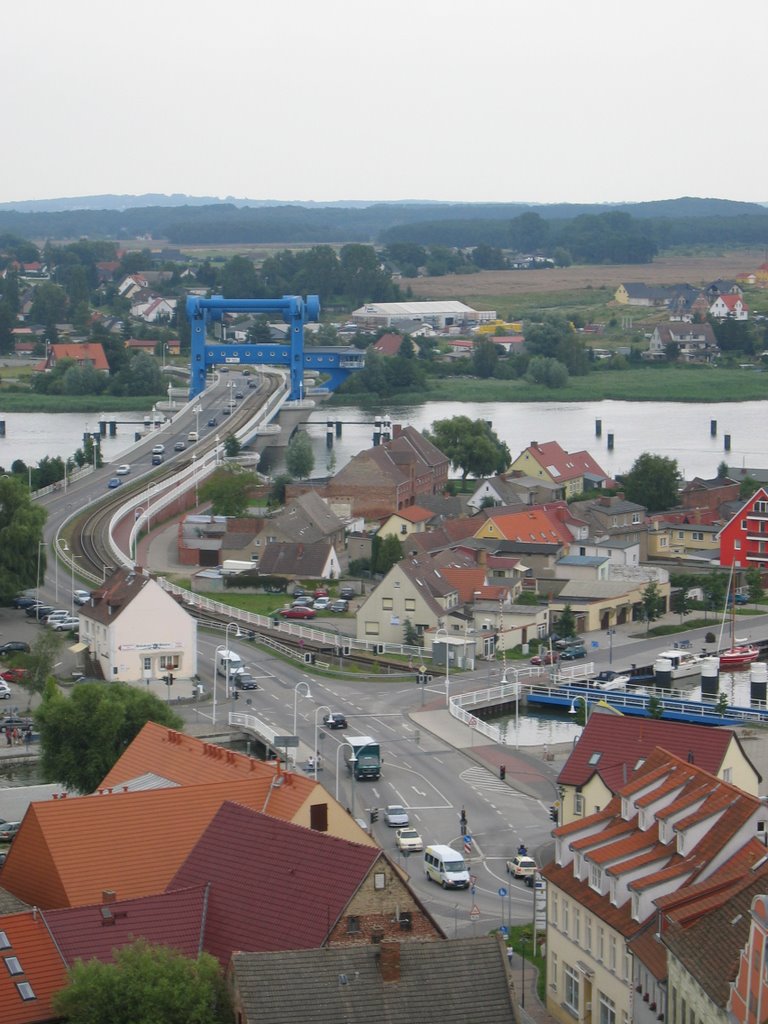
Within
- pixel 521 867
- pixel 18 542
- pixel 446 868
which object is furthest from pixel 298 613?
pixel 446 868

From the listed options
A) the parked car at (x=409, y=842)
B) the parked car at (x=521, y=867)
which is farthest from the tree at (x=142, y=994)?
the parked car at (x=409, y=842)

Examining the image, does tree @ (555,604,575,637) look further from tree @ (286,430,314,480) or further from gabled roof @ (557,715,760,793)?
tree @ (286,430,314,480)

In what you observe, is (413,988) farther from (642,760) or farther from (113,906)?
(642,760)

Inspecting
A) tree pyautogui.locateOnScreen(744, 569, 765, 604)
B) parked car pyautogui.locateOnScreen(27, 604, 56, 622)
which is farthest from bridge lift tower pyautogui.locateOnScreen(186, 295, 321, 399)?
parked car pyautogui.locateOnScreen(27, 604, 56, 622)

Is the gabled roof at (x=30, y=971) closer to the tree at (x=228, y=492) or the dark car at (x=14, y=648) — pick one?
the dark car at (x=14, y=648)

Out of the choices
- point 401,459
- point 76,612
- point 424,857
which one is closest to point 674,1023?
point 424,857

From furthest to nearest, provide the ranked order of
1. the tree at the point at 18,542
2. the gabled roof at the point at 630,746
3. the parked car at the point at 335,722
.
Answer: the tree at the point at 18,542 → the parked car at the point at 335,722 → the gabled roof at the point at 630,746

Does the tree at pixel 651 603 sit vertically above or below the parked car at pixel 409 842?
below
